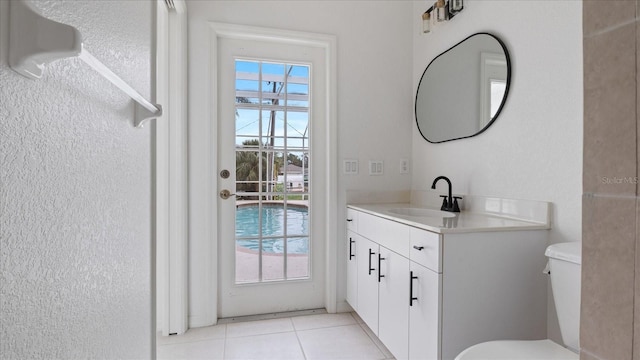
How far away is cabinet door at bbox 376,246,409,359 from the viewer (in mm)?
1538

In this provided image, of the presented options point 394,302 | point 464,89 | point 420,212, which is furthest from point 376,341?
point 464,89

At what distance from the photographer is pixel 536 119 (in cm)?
148

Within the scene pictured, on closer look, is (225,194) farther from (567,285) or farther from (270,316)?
(567,285)

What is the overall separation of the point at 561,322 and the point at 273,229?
1.70m

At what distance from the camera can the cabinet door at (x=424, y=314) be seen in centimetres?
131

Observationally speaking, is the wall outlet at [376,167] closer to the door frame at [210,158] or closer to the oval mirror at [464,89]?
the oval mirror at [464,89]

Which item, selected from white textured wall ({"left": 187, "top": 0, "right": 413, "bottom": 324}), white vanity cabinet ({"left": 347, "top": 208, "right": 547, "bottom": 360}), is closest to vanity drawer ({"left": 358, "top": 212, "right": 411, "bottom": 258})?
white vanity cabinet ({"left": 347, "top": 208, "right": 547, "bottom": 360})

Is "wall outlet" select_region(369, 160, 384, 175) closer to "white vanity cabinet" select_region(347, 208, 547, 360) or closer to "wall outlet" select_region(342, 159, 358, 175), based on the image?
"wall outlet" select_region(342, 159, 358, 175)

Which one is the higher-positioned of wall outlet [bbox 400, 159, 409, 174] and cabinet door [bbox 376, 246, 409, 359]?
wall outlet [bbox 400, 159, 409, 174]

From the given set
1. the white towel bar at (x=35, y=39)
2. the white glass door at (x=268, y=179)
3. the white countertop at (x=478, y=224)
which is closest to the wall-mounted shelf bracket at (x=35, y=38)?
the white towel bar at (x=35, y=39)

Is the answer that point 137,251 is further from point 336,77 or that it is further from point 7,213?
point 336,77

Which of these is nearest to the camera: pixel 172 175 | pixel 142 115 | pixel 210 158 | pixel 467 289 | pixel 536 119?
pixel 142 115

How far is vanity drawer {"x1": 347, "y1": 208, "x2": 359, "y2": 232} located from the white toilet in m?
1.11

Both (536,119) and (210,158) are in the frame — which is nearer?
(536,119)
